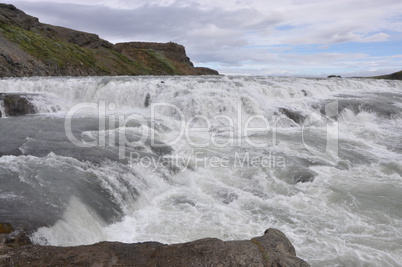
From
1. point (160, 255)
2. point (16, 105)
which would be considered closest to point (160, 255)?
point (160, 255)

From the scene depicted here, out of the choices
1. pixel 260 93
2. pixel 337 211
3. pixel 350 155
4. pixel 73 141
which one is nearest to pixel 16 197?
pixel 73 141

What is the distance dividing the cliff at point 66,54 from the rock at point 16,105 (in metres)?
14.5

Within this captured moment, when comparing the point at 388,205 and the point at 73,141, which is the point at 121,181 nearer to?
the point at 73,141

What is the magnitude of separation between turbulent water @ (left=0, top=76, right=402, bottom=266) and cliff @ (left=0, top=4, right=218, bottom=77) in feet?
60.8

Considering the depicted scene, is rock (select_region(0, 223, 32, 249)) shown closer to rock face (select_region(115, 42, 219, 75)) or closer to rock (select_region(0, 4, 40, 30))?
rock (select_region(0, 4, 40, 30))

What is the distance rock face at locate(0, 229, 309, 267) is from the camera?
381 cm

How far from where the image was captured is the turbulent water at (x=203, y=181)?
5.97 m

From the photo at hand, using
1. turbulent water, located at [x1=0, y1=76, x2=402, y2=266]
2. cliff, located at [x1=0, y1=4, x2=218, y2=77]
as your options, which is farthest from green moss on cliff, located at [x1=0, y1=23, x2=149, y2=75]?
turbulent water, located at [x1=0, y1=76, x2=402, y2=266]

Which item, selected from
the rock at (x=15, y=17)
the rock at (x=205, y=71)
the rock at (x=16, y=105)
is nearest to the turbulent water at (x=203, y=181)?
the rock at (x=16, y=105)

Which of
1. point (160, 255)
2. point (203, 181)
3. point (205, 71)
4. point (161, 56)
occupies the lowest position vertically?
point (203, 181)

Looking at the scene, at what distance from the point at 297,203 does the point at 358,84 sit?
28.3 metres

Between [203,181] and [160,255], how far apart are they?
485 centimetres

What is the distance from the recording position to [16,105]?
15523 mm

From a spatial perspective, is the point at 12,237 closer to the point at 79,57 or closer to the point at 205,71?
the point at 79,57
